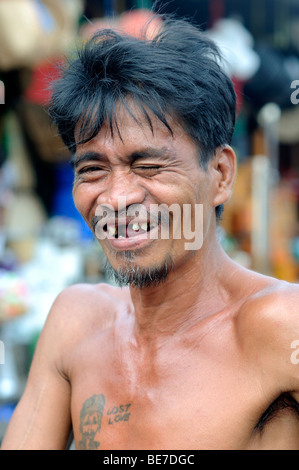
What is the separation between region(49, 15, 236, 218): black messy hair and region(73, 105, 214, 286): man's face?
0.04m

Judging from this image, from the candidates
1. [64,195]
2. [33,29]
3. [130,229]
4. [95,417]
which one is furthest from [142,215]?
[64,195]

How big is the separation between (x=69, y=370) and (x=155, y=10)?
1.38 meters

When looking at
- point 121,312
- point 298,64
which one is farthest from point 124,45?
point 298,64

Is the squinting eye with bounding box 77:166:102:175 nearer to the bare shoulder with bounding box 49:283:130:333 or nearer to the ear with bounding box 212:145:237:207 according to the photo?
the ear with bounding box 212:145:237:207

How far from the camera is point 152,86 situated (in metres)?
1.46

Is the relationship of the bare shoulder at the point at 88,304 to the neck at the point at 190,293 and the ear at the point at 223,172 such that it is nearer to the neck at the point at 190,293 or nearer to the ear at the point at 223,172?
the neck at the point at 190,293

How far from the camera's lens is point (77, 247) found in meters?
4.91

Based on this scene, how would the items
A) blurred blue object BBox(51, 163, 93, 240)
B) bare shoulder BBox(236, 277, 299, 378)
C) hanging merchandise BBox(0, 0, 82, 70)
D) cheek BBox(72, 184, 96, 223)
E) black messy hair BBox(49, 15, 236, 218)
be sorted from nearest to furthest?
bare shoulder BBox(236, 277, 299, 378) → black messy hair BBox(49, 15, 236, 218) → cheek BBox(72, 184, 96, 223) → hanging merchandise BBox(0, 0, 82, 70) → blurred blue object BBox(51, 163, 93, 240)

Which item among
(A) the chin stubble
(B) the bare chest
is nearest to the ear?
(A) the chin stubble

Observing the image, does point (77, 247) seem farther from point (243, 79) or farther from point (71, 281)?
point (243, 79)

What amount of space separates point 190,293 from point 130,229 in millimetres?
285

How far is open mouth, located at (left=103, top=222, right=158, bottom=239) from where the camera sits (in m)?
1.50

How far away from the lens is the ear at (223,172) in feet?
5.32

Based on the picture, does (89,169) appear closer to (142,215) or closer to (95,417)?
(142,215)
